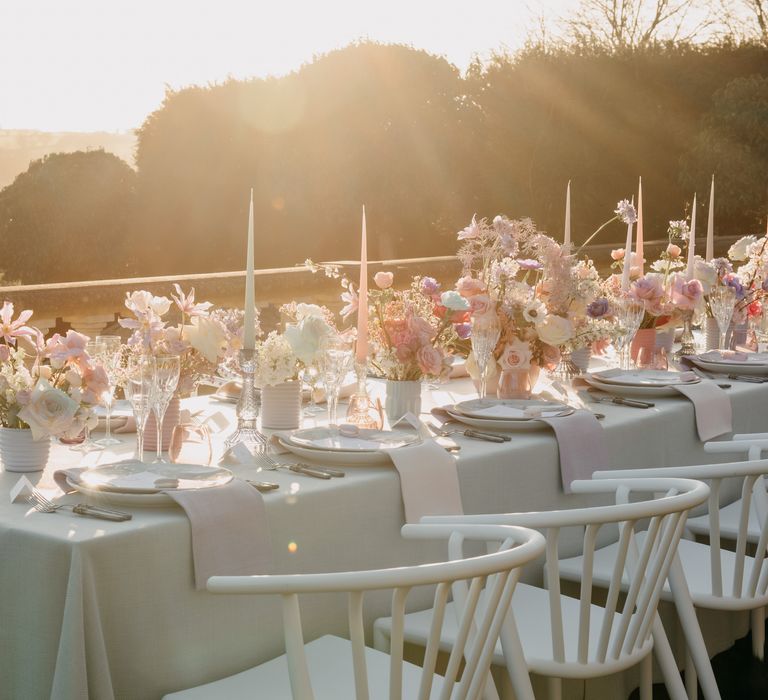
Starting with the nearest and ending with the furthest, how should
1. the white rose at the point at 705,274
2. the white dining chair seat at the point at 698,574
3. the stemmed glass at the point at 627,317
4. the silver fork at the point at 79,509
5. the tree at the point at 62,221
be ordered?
the silver fork at the point at 79,509 < the white dining chair seat at the point at 698,574 < the stemmed glass at the point at 627,317 < the white rose at the point at 705,274 < the tree at the point at 62,221

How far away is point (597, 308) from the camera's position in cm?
344

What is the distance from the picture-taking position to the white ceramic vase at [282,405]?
8.97ft

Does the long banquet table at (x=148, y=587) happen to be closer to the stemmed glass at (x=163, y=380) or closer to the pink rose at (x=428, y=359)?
the stemmed glass at (x=163, y=380)

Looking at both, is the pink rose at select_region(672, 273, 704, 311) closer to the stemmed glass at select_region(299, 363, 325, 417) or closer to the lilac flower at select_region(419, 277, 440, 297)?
the lilac flower at select_region(419, 277, 440, 297)

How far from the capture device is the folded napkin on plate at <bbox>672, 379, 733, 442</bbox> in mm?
3301

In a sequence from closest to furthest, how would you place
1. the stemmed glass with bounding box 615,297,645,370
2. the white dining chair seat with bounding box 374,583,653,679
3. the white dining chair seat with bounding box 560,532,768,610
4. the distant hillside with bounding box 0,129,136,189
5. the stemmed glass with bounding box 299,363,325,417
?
the white dining chair seat with bounding box 374,583,653,679, the white dining chair seat with bounding box 560,532,768,610, the stemmed glass with bounding box 299,363,325,417, the stemmed glass with bounding box 615,297,645,370, the distant hillside with bounding box 0,129,136,189

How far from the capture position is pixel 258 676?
1.90 m

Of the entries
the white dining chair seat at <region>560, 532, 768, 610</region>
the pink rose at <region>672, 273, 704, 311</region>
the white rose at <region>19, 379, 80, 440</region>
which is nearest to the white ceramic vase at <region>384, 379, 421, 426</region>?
→ the white dining chair seat at <region>560, 532, 768, 610</region>

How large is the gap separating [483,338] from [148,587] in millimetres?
1417

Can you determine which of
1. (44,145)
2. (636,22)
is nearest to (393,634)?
(636,22)

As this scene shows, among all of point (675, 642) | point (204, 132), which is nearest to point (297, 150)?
point (204, 132)

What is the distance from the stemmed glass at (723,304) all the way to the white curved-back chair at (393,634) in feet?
8.47

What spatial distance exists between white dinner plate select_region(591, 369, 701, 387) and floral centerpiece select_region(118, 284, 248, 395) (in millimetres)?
1482

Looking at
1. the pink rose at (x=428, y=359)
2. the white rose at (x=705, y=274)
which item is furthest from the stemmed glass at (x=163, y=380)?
the white rose at (x=705, y=274)
